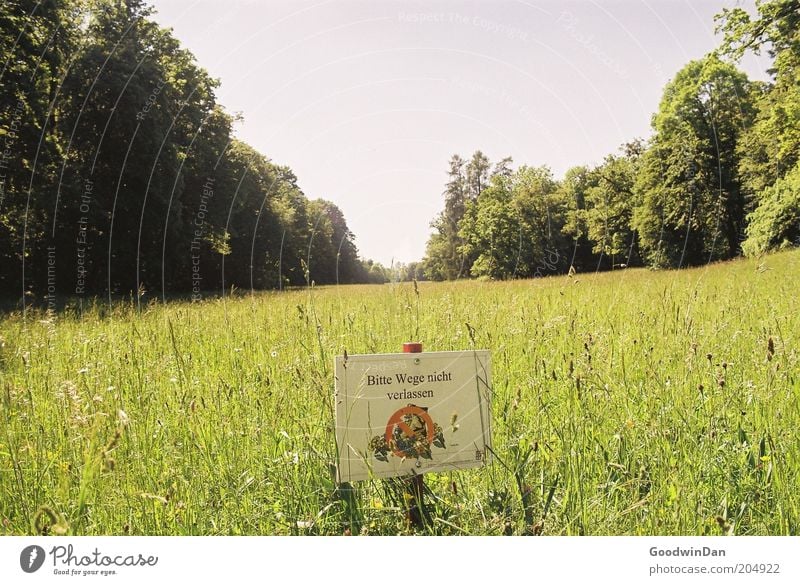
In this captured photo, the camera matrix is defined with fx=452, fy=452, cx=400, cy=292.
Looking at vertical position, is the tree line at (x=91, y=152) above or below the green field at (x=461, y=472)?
above

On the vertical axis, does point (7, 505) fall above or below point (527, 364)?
below

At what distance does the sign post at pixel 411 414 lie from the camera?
1.78 metres

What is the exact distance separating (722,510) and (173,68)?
26.2m

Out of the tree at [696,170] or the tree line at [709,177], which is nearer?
the tree line at [709,177]

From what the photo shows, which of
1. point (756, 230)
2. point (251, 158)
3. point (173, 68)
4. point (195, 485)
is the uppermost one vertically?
point (173, 68)

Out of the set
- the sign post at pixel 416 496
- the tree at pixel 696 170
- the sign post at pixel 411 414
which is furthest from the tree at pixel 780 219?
the sign post at pixel 416 496

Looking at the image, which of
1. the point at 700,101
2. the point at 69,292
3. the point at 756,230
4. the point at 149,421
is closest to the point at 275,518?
the point at 149,421

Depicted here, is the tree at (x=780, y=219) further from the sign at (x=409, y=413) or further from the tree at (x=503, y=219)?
the sign at (x=409, y=413)

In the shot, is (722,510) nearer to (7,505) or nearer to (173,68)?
(7,505)

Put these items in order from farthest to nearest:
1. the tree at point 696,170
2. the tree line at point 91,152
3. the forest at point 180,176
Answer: the tree at point 696,170 < the tree line at point 91,152 < the forest at point 180,176

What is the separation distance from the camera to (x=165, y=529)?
1914 millimetres

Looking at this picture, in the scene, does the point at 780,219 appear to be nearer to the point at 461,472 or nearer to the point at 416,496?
the point at 461,472
